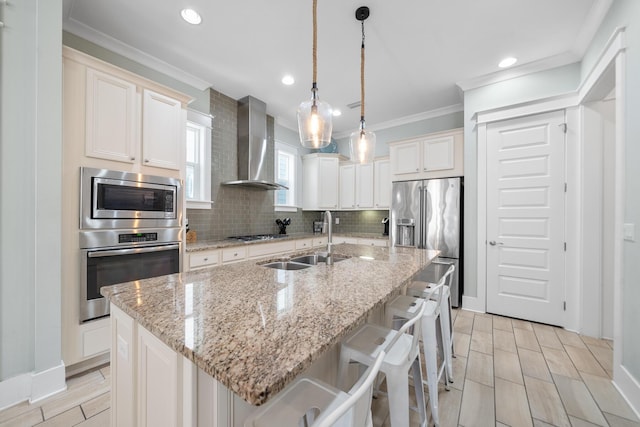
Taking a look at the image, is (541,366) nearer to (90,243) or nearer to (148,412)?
(148,412)

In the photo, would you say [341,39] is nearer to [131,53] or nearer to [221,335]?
[131,53]

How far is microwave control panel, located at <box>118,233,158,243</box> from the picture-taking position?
6.77ft

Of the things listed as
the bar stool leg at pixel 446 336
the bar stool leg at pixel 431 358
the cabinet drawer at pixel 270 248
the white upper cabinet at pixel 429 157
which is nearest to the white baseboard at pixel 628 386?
the bar stool leg at pixel 446 336

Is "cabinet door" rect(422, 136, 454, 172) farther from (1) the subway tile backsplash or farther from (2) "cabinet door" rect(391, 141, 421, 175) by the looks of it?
(1) the subway tile backsplash

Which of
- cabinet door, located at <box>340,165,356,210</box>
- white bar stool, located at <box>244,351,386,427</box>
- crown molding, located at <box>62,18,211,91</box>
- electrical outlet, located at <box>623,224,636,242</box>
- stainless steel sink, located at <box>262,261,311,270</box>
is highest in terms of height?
crown molding, located at <box>62,18,211,91</box>

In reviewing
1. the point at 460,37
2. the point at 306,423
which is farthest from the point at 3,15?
the point at 460,37

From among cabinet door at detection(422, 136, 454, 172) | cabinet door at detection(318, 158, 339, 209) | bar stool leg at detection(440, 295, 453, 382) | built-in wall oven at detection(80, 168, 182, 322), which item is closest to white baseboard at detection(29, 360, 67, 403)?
built-in wall oven at detection(80, 168, 182, 322)

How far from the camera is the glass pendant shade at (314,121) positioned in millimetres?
1724

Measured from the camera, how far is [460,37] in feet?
8.05

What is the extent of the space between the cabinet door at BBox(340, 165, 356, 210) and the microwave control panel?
327 centimetres

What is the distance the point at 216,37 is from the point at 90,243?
2.11 m

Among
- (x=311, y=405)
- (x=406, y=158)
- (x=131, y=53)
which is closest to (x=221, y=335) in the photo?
(x=311, y=405)

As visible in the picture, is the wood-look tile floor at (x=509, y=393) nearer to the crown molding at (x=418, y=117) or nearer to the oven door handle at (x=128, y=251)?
the oven door handle at (x=128, y=251)

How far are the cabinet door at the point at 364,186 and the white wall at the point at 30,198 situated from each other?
12.8 feet
